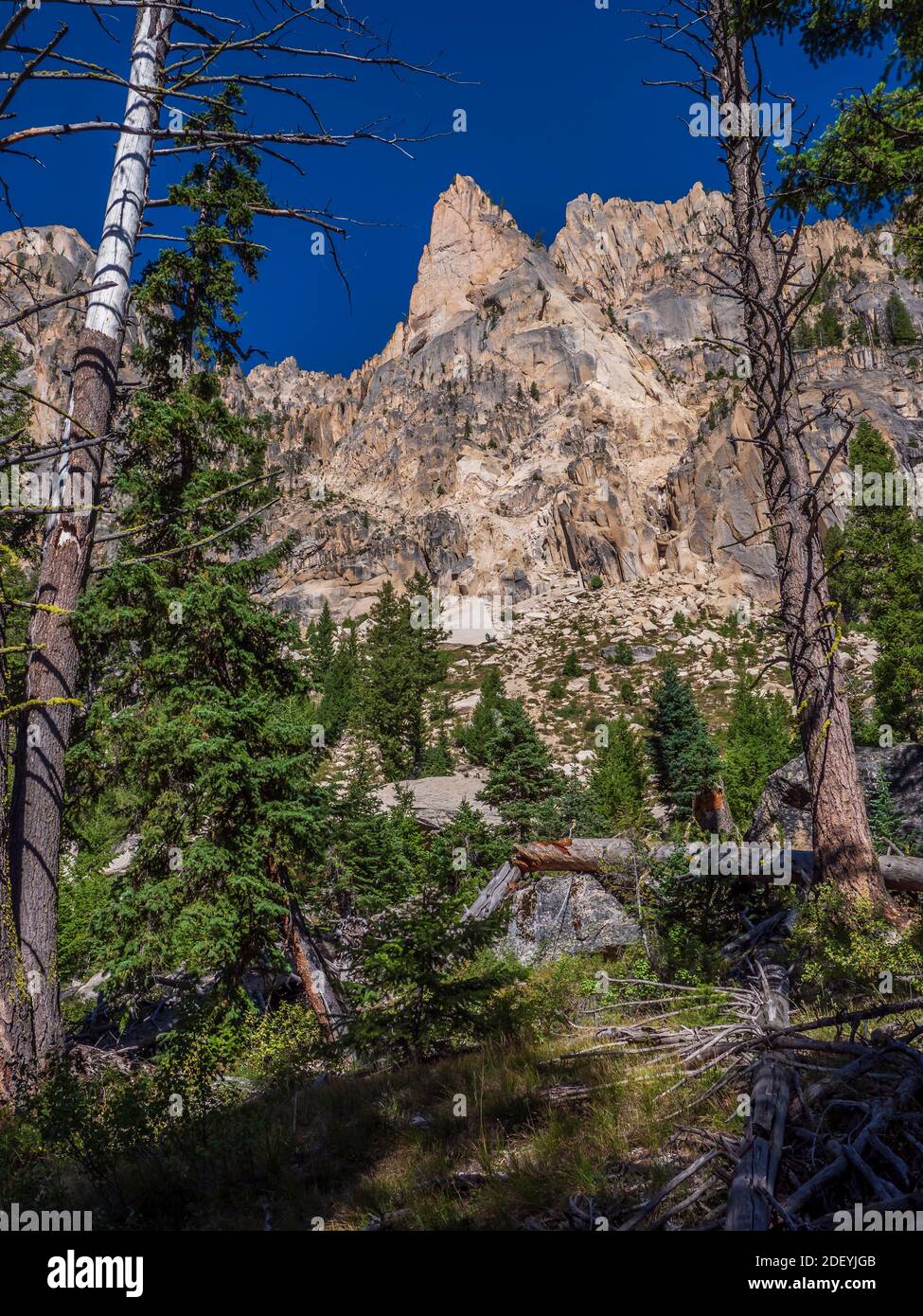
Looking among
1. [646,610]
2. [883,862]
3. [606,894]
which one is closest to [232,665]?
[606,894]

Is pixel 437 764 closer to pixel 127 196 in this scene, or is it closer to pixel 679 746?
pixel 679 746

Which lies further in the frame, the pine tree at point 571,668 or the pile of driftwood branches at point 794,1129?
the pine tree at point 571,668

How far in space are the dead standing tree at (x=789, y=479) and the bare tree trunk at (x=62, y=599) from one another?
5.08 m

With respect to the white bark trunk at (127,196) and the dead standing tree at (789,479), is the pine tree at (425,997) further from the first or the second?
the white bark trunk at (127,196)

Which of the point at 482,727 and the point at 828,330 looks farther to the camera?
the point at 828,330

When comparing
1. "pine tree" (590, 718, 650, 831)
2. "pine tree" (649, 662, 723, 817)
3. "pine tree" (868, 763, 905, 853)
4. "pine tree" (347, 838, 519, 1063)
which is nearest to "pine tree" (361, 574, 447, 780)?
"pine tree" (590, 718, 650, 831)

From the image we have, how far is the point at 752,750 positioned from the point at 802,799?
22478mm

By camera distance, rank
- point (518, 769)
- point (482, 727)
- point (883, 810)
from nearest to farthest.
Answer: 1. point (883, 810)
2. point (518, 769)
3. point (482, 727)

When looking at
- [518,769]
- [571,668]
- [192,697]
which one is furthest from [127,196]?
[571,668]

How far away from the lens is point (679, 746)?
3231 cm

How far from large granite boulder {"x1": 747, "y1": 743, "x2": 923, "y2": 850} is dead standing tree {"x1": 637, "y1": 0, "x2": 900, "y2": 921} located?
2.61 metres

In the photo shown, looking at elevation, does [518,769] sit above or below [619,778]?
above

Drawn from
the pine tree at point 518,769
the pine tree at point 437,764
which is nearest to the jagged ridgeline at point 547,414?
the pine tree at point 437,764

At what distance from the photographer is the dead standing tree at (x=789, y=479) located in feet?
18.5
